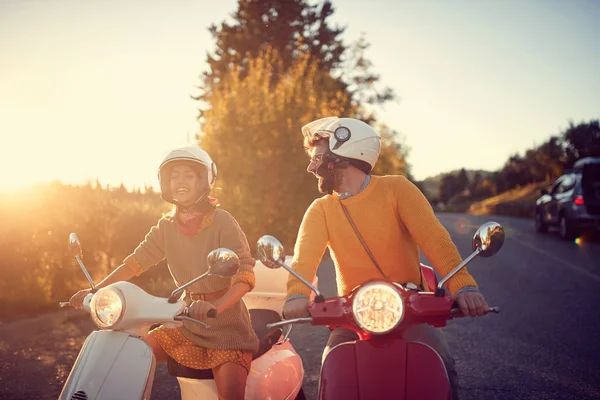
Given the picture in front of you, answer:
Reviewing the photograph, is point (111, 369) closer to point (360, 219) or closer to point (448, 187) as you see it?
point (360, 219)

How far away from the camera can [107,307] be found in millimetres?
2219

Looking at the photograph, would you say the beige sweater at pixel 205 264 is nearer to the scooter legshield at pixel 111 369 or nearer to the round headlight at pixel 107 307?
the scooter legshield at pixel 111 369

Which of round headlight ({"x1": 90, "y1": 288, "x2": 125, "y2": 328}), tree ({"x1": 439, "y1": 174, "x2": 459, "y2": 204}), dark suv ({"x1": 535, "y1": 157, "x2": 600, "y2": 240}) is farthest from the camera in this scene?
tree ({"x1": 439, "y1": 174, "x2": 459, "y2": 204})

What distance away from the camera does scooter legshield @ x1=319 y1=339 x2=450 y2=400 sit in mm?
1961

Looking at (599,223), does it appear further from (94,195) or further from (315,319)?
(315,319)

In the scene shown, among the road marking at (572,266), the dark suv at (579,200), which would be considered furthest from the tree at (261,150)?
the dark suv at (579,200)

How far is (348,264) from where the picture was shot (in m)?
2.76

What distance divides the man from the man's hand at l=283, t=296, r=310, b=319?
0.46 metres

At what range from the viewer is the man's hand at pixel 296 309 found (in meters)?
2.22

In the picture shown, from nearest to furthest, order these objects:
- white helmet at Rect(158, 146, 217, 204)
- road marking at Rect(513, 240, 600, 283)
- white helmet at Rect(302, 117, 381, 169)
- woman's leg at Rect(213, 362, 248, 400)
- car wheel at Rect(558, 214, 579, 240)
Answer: woman's leg at Rect(213, 362, 248, 400)
white helmet at Rect(302, 117, 381, 169)
white helmet at Rect(158, 146, 217, 204)
road marking at Rect(513, 240, 600, 283)
car wheel at Rect(558, 214, 579, 240)

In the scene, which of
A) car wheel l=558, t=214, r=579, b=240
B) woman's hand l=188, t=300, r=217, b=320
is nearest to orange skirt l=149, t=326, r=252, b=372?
woman's hand l=188, t=300, r=217, b=320

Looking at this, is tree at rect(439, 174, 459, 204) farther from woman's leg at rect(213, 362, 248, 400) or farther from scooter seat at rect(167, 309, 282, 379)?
woman's leg at rect(213, 362, 248, 400)

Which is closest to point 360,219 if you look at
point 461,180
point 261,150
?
point 261,150

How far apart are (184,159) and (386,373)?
1.65m
